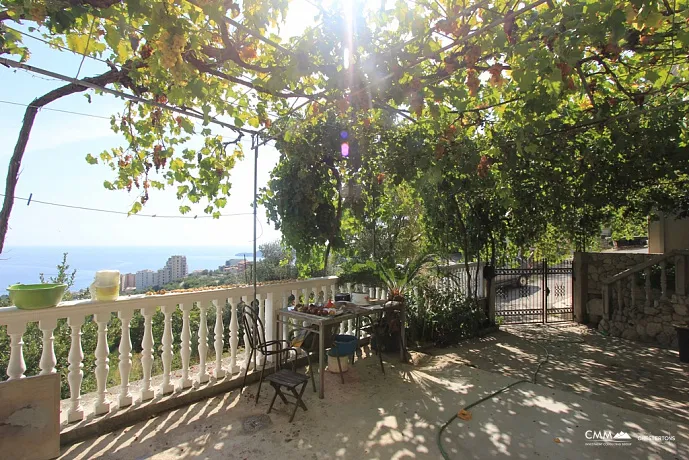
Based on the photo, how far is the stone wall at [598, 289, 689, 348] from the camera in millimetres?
5457

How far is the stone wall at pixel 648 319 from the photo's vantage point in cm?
546

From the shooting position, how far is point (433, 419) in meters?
2.84

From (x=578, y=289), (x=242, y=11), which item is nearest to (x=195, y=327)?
(x=242, y=11)

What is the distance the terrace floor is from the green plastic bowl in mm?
957

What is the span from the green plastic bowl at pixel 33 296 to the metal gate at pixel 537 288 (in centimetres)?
648

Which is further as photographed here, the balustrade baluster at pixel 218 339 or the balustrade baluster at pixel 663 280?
the balustrade baluster at pixel 663 280

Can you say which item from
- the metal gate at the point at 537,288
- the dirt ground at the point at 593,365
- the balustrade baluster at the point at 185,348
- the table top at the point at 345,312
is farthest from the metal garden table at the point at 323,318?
the metal gate at the point at 537,288

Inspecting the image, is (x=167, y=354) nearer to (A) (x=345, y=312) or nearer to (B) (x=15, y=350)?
(B) (x=15, y=350)

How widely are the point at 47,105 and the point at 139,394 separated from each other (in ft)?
8.77

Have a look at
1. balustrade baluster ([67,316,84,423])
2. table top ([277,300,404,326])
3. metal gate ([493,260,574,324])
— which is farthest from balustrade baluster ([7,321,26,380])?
metal gate ([493,260,574,324])

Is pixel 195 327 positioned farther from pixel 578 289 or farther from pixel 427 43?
pixel 578 289

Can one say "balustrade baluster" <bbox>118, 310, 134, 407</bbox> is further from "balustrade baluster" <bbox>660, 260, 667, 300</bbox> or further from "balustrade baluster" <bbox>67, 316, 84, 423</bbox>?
"balustrade baluster" <bbox>660, 260, 667, 300</bbox>

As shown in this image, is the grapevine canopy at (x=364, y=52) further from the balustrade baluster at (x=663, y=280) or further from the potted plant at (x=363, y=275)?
the balustrade baluster at (x=663, y=280)

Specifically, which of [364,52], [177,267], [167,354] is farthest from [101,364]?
[177,267]
